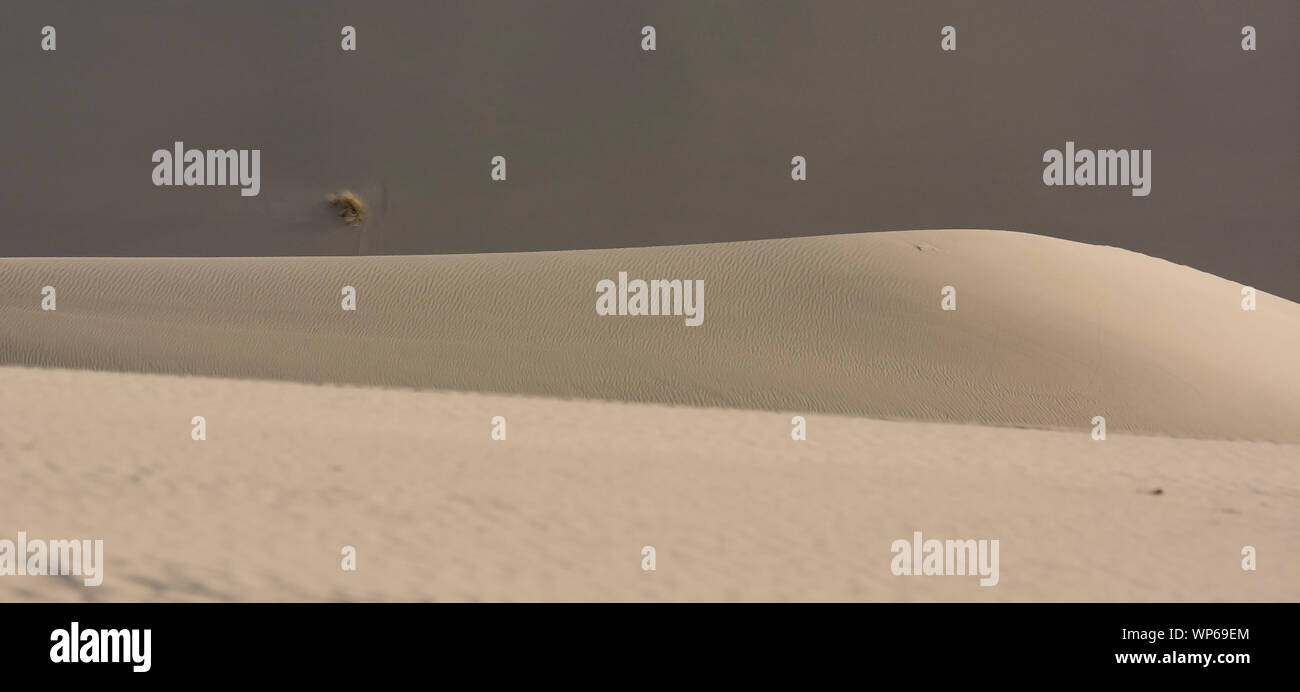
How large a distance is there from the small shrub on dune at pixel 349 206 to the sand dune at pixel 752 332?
2.38 m

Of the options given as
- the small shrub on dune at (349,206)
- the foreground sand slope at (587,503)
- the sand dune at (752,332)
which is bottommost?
the foreground sand slope at (587,503)

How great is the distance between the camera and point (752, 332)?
25.8 feet

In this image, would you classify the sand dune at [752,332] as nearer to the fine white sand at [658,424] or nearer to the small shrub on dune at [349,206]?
the fine white sand at [658,424]

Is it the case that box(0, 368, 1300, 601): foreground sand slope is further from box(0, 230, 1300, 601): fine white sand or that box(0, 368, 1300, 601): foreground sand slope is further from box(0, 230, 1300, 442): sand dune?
box(0, 230, 1300, 442): sand dune

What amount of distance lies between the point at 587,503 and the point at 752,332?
155 inches

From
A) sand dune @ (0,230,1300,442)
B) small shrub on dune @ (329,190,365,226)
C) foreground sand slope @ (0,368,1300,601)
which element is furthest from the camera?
small shrub on dune @ (329,190,365,226)

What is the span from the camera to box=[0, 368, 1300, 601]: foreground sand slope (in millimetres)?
3182

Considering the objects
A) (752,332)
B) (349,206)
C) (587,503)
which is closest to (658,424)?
(752,332)

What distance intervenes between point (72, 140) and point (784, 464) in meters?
10.4

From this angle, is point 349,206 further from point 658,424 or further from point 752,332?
point 658,424

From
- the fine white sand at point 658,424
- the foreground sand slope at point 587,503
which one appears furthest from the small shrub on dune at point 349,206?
the foreground sand slope at point 587,503

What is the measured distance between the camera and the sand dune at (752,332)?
7.25 m

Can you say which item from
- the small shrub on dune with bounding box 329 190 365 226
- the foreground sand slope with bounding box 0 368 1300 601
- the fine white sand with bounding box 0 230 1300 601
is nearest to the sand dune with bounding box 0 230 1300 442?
the fine white sand with bounding box 0 230 1300 601

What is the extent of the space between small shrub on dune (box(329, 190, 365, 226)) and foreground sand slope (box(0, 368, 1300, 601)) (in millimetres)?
5402
